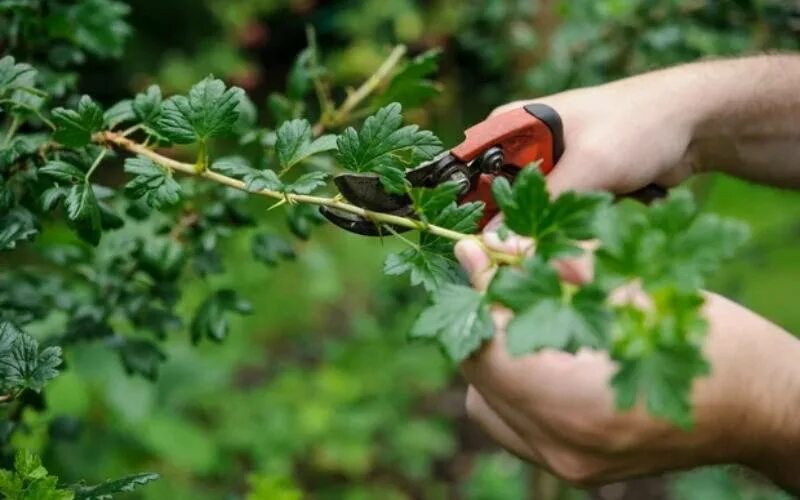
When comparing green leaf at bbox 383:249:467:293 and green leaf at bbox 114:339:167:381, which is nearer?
green leaf at bbox 383:249:467:293

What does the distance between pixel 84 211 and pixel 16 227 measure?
95mm

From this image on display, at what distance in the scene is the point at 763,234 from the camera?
9.73ft

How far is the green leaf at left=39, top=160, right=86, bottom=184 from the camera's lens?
83 centimetres

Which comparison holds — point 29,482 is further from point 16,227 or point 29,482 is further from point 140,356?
point 140,356

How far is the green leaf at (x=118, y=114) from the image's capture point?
3.09ft

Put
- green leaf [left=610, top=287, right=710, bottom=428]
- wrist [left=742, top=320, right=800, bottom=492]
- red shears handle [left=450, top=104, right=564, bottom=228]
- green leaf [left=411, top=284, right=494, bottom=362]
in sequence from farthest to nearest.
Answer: red shears handle [left=450, top=104, right=564, bottom=228] < wrist [left=742, top=320, right=800, bottom=492] < green leaf [left=411, top=284, right=494, bottom=362] < green leaf [left=610, top=287, right=710, bottom=428]

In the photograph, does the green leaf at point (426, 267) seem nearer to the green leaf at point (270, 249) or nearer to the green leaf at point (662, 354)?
the green leaf at point (662, 354)

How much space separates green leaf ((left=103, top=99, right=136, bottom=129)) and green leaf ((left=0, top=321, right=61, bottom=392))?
0.24 meters

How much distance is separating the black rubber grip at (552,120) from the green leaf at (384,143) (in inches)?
10.9

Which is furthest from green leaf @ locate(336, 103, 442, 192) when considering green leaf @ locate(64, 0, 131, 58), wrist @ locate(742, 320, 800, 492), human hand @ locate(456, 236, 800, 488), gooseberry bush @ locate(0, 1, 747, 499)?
green leaf @ locate(64, 0, 131, 58)

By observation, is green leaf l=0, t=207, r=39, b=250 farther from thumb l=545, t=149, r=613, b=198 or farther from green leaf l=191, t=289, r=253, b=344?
thumb l=545, t=149, r=613, b=198

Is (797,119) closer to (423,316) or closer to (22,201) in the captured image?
(423,316)

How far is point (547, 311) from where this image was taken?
614mm

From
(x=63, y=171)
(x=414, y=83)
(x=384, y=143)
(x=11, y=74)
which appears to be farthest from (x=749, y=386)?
(x=11, y=74)
